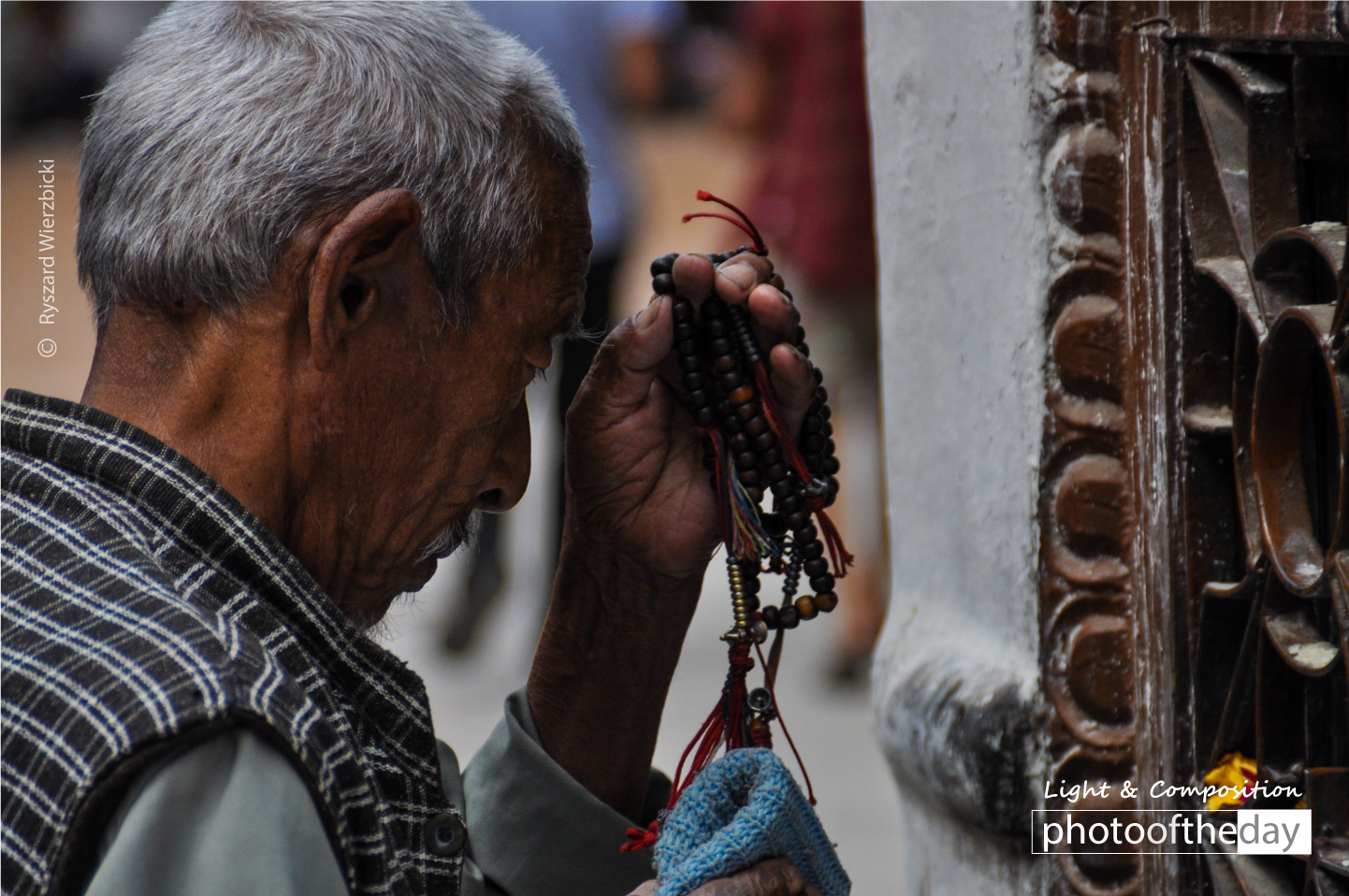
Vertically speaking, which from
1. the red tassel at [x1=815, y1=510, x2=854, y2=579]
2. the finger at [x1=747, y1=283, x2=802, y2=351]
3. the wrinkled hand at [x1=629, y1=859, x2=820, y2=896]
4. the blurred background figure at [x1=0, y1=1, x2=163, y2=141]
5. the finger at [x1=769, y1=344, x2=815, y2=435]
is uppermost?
the blurred background figure at [x1=0, y1=1, x2=163, y2=141]

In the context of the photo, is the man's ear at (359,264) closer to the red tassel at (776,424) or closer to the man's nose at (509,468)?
the man's nose at (509,468)

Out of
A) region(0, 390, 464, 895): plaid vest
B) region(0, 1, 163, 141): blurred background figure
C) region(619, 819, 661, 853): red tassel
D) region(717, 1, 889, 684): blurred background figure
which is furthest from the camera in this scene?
region(0, 1, 163, 141): blurred background figure

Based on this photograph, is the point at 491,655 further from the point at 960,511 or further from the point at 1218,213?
the point at 1218,213

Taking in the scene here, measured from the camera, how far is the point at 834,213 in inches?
179

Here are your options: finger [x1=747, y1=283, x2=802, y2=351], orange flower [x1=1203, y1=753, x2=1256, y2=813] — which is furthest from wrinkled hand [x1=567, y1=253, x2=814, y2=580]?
orange flower [x1=1203, y1=753, x2=1256, y2=813]

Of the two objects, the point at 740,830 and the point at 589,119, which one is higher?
the point at 589,119

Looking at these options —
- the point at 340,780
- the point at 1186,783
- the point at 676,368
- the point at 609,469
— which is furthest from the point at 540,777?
the point at 1186,783

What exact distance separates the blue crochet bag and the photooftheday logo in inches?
10.1

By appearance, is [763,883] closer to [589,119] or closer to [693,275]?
[693,275]

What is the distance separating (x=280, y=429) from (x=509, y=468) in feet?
0.93

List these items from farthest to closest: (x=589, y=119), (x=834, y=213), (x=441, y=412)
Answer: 1. (x=834, y=213)
2. (x=589, y=119)
3. (x=441, y=412)

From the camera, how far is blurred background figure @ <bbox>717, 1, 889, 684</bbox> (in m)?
4.50

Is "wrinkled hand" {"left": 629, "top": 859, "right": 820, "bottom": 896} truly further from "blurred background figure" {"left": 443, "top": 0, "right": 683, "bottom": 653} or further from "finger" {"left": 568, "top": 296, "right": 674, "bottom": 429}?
"blurred background figure" {"left": 443, "top": 0, "right": 683, "bottom": 653}

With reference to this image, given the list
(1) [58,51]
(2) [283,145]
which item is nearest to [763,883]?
(2) [283,145]
